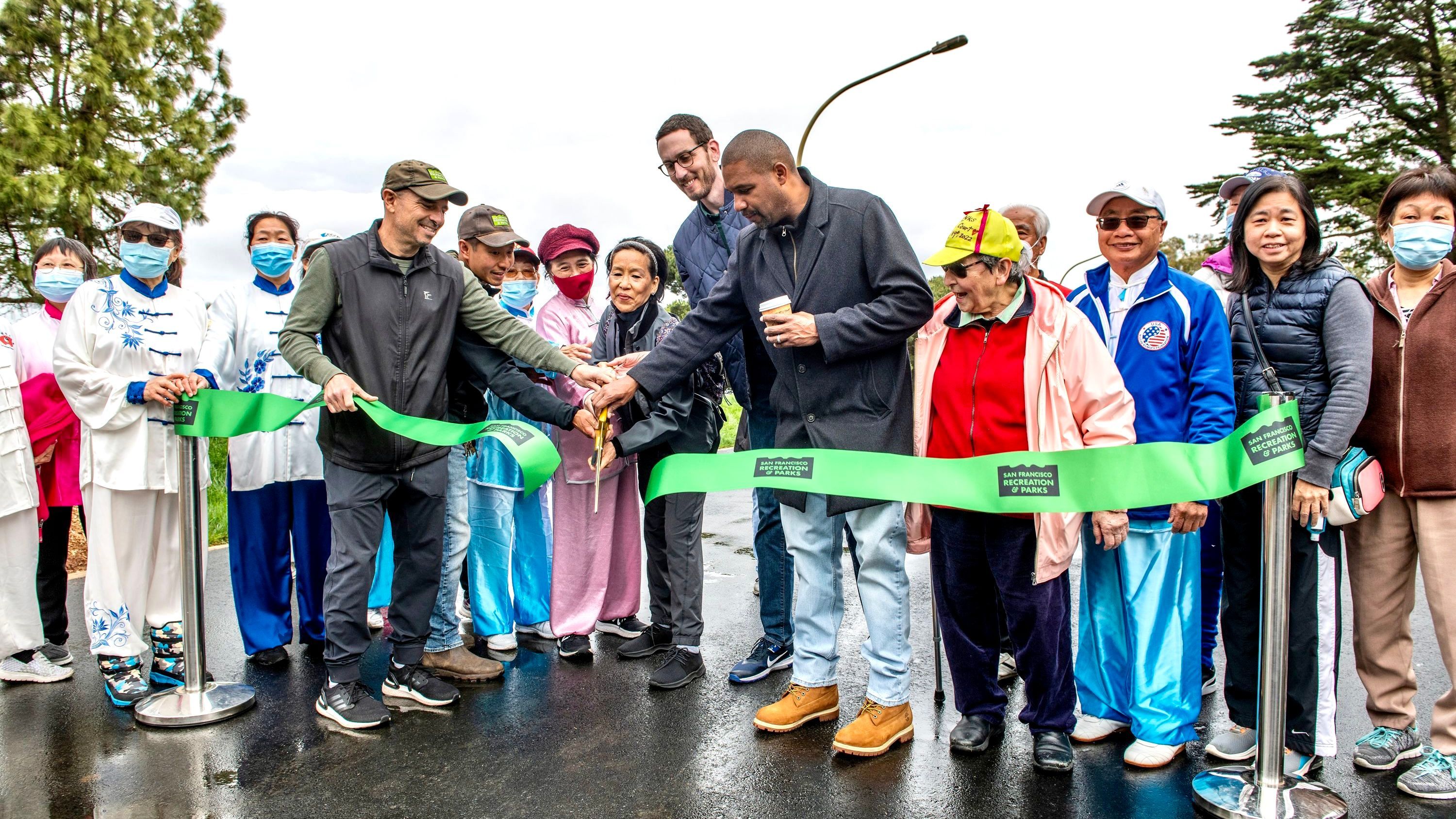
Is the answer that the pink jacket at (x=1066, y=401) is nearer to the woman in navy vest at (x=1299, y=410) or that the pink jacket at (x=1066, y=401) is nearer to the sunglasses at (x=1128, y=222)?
the sunglasses at (x=1128, y=222)

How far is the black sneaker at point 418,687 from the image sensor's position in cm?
450

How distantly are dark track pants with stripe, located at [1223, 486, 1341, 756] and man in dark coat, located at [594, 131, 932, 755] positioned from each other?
1214 millimetres

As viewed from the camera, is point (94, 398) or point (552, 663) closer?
point (94, 398)

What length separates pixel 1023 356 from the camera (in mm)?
3684

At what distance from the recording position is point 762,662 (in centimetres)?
487

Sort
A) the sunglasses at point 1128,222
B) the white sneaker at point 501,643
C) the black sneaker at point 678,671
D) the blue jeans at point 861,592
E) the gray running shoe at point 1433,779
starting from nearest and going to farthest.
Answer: the gray running shoe at point 1433,779
the sunglasses at point 1128,222
the blue jeans at point 861,592
the black sneaker at point 678,671
the white sneaker at point 501,643

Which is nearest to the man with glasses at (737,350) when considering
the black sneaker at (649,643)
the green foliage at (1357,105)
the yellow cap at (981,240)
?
the black sneaker at (649,643)

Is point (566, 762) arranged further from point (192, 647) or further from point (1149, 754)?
point (1149, 754)

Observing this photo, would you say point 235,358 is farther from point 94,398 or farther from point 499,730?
point 499,730

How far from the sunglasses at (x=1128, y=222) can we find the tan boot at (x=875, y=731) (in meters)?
2.04

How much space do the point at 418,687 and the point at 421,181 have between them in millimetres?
2242

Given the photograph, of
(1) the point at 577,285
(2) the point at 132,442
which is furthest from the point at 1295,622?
(2) the point at 132,442

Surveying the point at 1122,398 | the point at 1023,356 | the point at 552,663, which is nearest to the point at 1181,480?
the point at 1122,398

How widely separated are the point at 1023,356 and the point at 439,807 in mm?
2616
